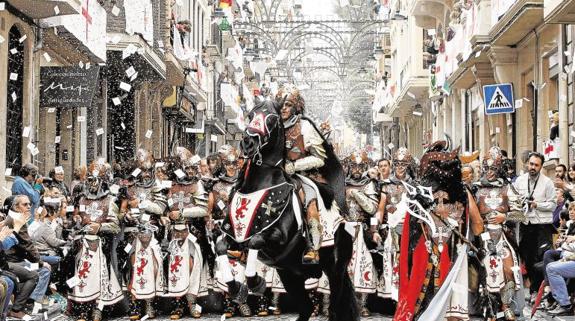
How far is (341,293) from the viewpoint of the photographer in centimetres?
1107

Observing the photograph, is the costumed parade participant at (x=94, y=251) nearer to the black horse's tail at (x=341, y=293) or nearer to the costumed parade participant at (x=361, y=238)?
the costumed parade participant at (x=361, y=238)

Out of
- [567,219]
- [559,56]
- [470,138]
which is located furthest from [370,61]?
[567,219]

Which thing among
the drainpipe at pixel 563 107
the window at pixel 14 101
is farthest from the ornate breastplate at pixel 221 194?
the drainpipe at pixel 563 107

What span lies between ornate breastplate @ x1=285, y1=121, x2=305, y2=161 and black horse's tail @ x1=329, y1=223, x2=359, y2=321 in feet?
2.72

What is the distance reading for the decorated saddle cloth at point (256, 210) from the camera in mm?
10242

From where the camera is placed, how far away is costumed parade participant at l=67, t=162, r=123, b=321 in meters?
14.0

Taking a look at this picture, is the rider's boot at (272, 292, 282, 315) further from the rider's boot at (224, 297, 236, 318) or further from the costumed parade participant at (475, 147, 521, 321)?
the costumed parade participant at (475, 147, 521, 321)

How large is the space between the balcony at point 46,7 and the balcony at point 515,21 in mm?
8196

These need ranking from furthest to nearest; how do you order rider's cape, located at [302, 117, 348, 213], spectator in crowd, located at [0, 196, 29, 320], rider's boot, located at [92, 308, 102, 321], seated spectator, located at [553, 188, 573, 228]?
seated spectator, located at [553, 188, 573, 228]
rider's boot, located at [92, 308, 102, 321]
spectator in crowd, located at [0, 196, 29, 320]
rider's cape, located at [302, 117, 348, 213]

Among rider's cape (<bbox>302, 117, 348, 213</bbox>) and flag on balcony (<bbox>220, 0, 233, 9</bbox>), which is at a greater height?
flag on balcony (<bbox>220, 0, 233, 9</bbox>)

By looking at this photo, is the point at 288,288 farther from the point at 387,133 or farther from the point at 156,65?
the point at 387,133

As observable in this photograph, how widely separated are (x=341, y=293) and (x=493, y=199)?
274cm

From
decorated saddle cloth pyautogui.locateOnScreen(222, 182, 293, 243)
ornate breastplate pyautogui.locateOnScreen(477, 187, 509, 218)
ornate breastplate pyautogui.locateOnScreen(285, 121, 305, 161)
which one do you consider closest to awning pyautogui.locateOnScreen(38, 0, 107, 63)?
ornate breastplate pyautogui.locateOnScreen(477, 187, 509, 218)

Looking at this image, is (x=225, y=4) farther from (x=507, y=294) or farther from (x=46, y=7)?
(x=507, y=294)
